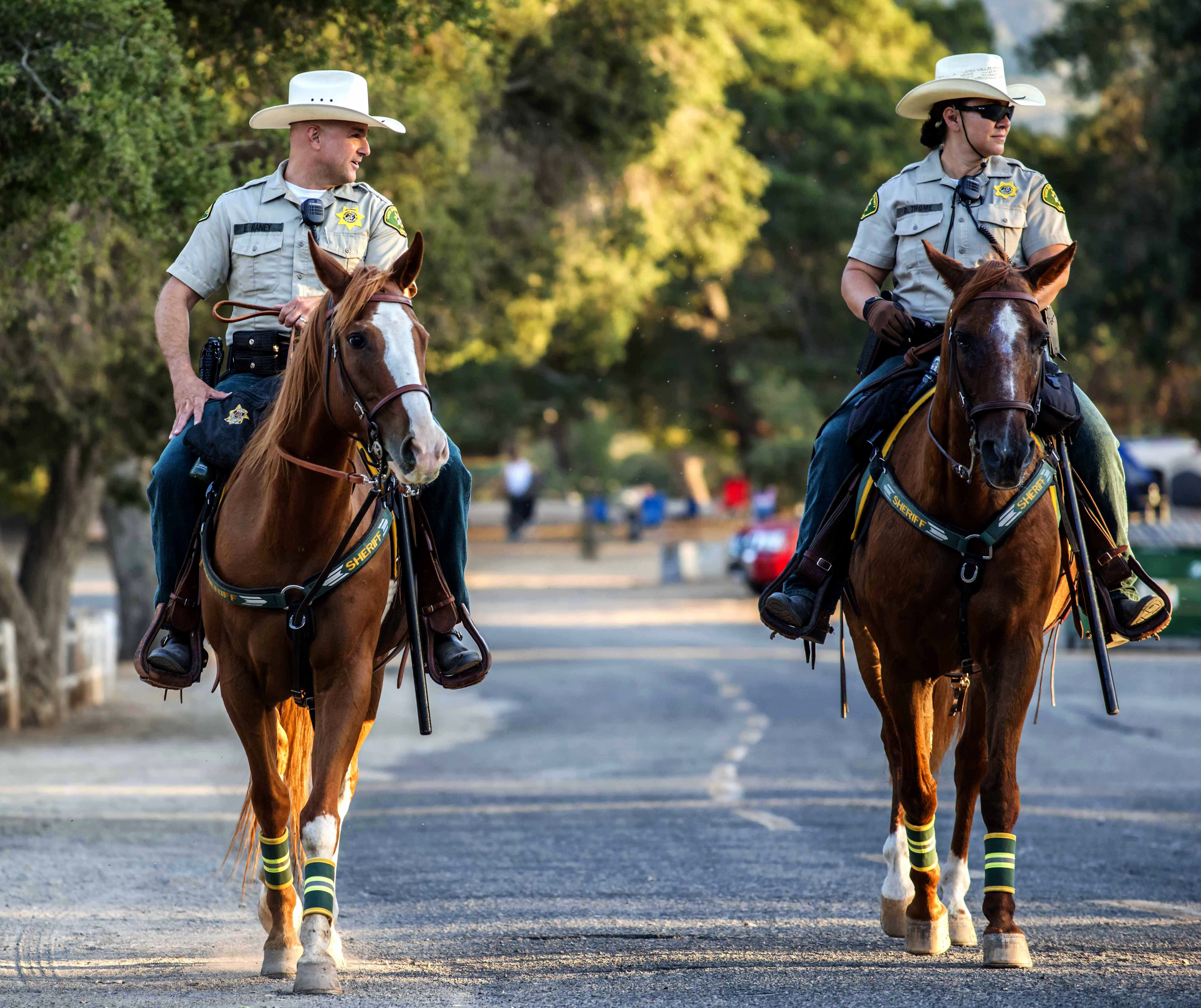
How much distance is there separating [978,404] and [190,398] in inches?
116

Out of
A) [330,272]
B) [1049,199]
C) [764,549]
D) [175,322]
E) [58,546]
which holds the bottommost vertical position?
[764,549]

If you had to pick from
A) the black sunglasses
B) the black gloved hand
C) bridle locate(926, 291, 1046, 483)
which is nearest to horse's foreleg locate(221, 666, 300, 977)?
bridle locate(926, 291, 1046, 483)

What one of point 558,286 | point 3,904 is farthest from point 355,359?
point 558,286

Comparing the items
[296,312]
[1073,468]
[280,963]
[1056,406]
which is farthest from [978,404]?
[280,963]

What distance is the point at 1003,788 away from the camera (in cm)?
676

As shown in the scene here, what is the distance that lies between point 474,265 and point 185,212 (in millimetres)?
6957

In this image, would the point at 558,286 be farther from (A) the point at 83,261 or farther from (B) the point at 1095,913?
(B) the point at 1095,913

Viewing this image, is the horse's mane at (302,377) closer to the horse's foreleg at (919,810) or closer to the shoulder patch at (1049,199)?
the horse's foreleg at (919,810)

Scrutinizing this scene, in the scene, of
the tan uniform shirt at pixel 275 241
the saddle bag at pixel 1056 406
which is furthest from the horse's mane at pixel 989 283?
the tan uniform shirt at pixel 275 241

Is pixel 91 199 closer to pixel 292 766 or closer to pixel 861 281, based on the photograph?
pixel 292 766

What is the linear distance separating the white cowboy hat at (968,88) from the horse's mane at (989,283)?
111cm

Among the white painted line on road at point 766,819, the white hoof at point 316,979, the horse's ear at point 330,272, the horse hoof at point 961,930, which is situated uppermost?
the horse's ear at point 330,272

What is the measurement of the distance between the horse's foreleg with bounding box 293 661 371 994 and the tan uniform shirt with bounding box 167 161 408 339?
1.63 m

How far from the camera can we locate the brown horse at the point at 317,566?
611cm
